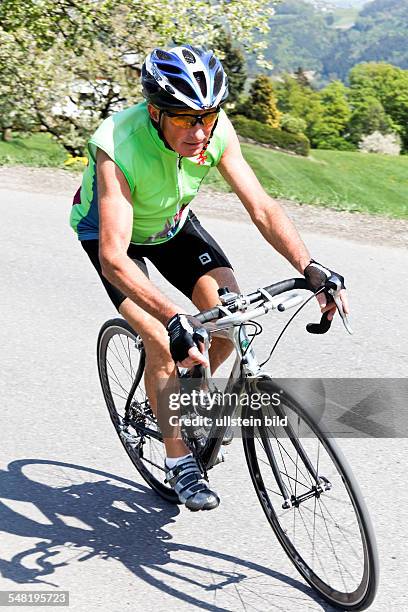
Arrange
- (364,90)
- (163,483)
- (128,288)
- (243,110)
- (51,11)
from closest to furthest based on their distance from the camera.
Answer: (128,288) < (163,483) < (51,11) < (243,110) < (364,90)

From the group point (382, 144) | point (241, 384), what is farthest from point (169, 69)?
point (382, 144)

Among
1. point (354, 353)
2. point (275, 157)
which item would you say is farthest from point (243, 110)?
point (354, 353)

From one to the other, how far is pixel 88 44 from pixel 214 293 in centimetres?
1614

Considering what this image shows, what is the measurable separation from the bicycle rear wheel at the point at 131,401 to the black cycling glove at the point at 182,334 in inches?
42.3

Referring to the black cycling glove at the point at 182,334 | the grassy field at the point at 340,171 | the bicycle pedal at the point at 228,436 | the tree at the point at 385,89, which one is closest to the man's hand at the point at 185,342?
the black cycling glove at the point at 182,334

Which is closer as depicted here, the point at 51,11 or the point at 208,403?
the point at 208,403

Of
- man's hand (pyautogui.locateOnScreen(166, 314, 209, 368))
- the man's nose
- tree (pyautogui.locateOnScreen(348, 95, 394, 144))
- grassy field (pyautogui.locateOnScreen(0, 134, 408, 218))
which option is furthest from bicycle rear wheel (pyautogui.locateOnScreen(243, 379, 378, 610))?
tree (pyautogui.locateOnScreen(348, 95, 394, 144))

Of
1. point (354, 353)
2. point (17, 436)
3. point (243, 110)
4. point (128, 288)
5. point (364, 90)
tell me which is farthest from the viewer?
point (364, 90)

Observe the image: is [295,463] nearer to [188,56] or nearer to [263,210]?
[263,210]

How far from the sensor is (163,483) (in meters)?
4.36

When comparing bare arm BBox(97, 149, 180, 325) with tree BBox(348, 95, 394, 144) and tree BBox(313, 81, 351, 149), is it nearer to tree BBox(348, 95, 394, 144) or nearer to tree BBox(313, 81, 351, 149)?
tree BBox(313, 81, 351, 149)

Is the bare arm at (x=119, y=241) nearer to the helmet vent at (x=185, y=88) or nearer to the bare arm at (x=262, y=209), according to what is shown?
the helmet vent at (x=185, y=88)

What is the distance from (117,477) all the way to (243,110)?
90376 mm

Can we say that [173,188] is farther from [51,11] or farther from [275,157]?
[275,157]
